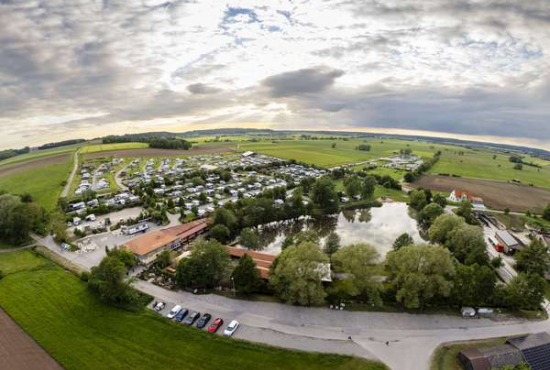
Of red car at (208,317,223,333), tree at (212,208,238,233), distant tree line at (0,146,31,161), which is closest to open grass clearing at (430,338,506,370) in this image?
red car at (208,317,223,333)

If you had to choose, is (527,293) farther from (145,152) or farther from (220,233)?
(145,152)

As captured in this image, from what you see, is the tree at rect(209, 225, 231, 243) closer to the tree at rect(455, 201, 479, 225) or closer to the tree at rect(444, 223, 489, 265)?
the tree at rect(444, 223, 489, 265)

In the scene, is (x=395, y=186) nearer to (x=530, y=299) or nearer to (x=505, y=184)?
(x=505, y=184)

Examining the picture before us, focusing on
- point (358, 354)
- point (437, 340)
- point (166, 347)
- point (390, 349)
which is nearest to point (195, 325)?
point (166, 347)

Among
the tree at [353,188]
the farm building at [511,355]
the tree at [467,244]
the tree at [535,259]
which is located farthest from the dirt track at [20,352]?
the tree at [353,188]

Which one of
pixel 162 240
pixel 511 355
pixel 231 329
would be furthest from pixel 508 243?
pixel 162 240

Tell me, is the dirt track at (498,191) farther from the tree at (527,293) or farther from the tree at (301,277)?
the tree at (301,277)
